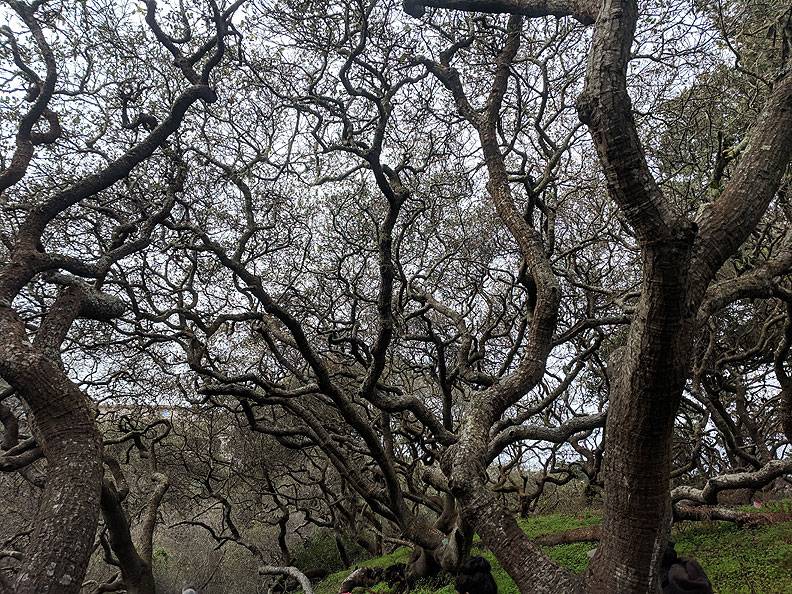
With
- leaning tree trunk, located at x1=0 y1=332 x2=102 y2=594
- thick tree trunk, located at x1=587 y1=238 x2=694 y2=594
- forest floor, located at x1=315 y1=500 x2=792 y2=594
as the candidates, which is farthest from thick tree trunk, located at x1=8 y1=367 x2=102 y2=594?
forest floor, located at x1=315 y1=500 x2=792 y2=594

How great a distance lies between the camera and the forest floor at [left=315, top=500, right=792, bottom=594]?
16.6 ft

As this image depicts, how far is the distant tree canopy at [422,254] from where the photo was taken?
2600 mm

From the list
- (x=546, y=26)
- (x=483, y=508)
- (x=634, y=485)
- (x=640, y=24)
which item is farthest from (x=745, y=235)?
(x=546, y=26)

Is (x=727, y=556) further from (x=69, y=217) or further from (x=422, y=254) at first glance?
(x=69, y=217)

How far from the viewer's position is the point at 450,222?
9602 millimetres

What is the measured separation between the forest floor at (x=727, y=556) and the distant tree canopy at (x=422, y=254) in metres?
0.38

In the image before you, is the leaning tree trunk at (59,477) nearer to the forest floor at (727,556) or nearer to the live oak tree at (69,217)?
the live oak tree at (69,217)

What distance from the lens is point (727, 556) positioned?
19.8 ft

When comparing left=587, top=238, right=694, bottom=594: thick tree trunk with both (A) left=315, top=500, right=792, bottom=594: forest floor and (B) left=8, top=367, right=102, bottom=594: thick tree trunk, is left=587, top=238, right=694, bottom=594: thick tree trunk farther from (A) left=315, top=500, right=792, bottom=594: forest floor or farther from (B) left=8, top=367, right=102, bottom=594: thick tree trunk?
(A) left=315, top=500, right=792, bottom=594: forest floor

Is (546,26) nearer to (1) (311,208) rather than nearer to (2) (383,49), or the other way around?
(2) (383,49)

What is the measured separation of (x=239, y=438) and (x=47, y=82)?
35.3 ft

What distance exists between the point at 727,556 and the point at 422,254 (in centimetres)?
639

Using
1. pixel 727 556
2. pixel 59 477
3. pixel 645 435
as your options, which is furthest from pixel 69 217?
pixel 727 556

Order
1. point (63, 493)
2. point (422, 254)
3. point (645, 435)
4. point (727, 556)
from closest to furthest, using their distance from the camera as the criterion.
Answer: point (645, 435)
point (63, 493)
point (727, 556)
point (422, 254)
